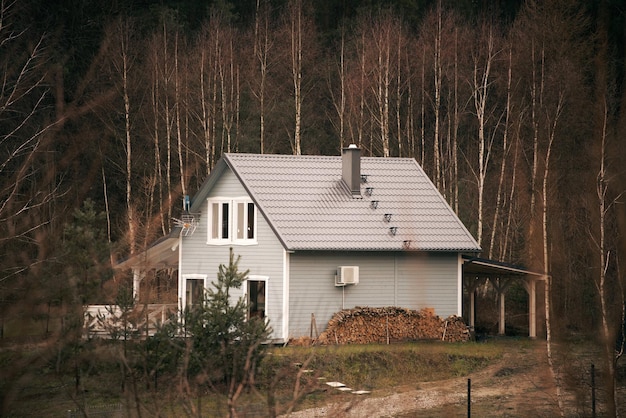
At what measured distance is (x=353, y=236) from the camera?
85.9 ft

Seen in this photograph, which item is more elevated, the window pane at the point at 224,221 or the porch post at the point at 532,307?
the window pane at the point at 224,221

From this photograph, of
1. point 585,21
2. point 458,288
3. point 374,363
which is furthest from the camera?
point 585,21

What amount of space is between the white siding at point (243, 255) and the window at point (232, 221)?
16 cm

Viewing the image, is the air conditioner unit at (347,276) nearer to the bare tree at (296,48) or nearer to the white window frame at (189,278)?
the white window frame at (189,278)

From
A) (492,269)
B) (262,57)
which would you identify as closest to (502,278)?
(492,269)

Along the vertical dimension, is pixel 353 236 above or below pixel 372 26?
below

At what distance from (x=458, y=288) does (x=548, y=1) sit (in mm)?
8011

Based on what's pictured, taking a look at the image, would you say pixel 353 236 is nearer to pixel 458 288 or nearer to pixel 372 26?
pixel 458 288

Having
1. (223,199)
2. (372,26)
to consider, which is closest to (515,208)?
(372,26)

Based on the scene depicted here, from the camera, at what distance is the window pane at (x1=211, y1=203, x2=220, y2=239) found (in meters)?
27.2

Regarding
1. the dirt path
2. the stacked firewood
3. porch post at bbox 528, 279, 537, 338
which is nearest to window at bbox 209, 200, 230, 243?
the stacked firewood

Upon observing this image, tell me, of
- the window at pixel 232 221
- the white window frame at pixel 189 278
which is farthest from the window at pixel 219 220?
the white window frame at pixel 189 278

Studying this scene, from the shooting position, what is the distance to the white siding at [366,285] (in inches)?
996

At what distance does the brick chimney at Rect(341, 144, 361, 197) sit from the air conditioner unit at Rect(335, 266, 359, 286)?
2.97 m
